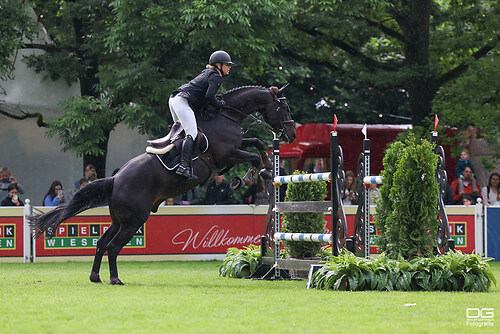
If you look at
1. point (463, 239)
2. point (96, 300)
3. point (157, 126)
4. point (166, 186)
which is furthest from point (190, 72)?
point (96, 300)

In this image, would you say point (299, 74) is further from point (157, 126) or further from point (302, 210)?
point (302, 210)

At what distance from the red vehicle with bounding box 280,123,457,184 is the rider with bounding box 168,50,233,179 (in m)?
10.5

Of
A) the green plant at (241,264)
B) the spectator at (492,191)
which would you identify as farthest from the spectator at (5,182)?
the spectator at (492,191)

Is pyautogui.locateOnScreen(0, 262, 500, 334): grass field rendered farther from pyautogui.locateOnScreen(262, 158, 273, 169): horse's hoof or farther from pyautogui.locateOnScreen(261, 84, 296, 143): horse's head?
pyautogui.locateOnScreen(261, 84, 296, 143): horse's head

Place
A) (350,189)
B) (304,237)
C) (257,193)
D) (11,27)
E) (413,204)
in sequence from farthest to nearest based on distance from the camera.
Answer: (257,193)
(11,27)
(350,189)
(304,237)
(413,204)

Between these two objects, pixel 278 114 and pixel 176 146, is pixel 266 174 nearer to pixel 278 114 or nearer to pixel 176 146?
pixel 278 114

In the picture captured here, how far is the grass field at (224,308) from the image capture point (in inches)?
234

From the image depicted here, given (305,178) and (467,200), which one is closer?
(305,178)

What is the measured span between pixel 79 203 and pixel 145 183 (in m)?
0.94

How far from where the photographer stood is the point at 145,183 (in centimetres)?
1005

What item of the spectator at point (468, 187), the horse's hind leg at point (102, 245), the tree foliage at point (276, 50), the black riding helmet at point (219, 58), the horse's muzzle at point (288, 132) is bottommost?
the horse's hind leg at point (102, 245)

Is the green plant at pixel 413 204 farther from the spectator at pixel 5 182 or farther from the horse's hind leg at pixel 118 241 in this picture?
the spectator at pixel 5 182

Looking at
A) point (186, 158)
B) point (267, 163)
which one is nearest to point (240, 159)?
point (267, 163)

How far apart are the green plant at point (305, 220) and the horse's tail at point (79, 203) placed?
2434 millimetres
